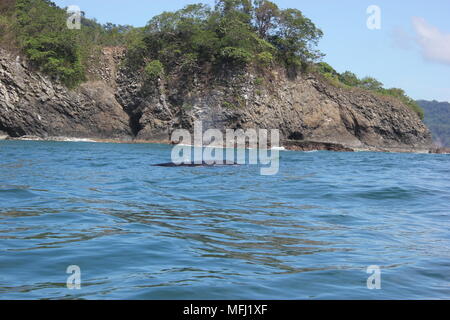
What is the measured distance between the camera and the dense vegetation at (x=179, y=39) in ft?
151

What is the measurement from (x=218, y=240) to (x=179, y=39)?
47.9m

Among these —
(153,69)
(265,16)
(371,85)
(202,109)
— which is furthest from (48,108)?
(371,85)

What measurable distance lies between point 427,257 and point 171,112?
4437 centimetres

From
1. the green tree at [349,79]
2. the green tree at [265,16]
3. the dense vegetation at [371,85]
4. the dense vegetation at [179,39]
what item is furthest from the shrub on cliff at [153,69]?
the green tree at [349,79]

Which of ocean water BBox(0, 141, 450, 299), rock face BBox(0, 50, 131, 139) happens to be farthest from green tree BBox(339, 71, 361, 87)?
ocean water BBox(0, 141, 450, 299)

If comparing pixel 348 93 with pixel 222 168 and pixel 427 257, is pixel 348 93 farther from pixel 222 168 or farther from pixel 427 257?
pixel 427 257

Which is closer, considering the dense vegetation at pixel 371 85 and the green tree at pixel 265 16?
the green tree at pixel 265 16

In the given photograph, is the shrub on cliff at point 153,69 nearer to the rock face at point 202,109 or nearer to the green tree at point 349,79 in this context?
the rock face at point 202,109

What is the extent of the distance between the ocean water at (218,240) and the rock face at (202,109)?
3406 centimetres

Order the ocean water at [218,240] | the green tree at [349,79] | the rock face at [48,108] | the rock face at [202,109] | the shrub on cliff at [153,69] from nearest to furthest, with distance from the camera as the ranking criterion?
the ocean water at [218,240], the rock face at [48,108], the rock face at [202,109], the shrub on cliff at [153,69], the green tree at [349,79]

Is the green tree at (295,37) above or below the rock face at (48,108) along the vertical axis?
above

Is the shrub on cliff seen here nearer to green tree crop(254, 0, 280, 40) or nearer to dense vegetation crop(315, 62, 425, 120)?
green tree crop(254, 0, 280, 40)

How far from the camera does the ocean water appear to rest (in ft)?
15.2
